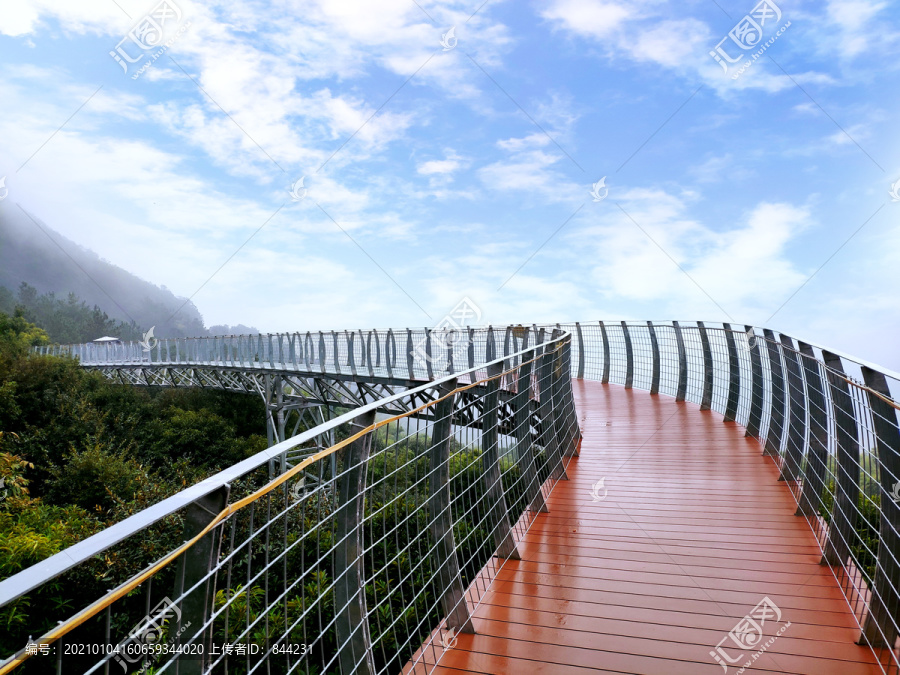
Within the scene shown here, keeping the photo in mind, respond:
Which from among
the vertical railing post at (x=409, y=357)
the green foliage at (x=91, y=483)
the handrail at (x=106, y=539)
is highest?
the vertical railing post at (x=409, y=357)

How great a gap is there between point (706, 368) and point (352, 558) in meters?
10.3

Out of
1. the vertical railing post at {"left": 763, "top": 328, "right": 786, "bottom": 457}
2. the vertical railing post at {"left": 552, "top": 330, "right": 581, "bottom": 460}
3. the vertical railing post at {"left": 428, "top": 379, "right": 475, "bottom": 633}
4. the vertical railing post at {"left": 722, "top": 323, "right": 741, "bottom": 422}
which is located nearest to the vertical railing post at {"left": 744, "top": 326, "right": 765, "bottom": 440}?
the vertical railing post at {"left": 763, "top": 328, "right": 786, "bottom": 457}

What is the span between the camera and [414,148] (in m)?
43.8

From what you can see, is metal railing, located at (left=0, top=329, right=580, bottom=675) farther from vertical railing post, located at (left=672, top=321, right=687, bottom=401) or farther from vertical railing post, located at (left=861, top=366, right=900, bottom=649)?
vertical railing post, located at (left=672, top=321, right=687, bottom=401)

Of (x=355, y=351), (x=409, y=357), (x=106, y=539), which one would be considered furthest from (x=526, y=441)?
(x=355, y=351)

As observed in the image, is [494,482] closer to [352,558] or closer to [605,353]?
[352,558]

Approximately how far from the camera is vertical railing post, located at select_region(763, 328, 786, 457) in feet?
22.7

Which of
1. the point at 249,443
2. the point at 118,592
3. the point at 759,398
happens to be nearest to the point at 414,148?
the point at 249,443

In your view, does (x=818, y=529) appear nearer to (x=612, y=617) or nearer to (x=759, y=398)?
(x=612, y=617)

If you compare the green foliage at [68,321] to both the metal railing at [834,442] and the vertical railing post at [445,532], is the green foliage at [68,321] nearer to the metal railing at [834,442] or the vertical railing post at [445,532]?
the metal railing at [834,442]

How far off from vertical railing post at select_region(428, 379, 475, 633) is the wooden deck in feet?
0.46

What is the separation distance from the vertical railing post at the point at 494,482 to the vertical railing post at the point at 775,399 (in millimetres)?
3881

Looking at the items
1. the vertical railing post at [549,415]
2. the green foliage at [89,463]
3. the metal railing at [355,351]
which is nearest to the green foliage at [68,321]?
the green foliage at [89,463]

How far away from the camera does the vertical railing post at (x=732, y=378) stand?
9.62 metres
